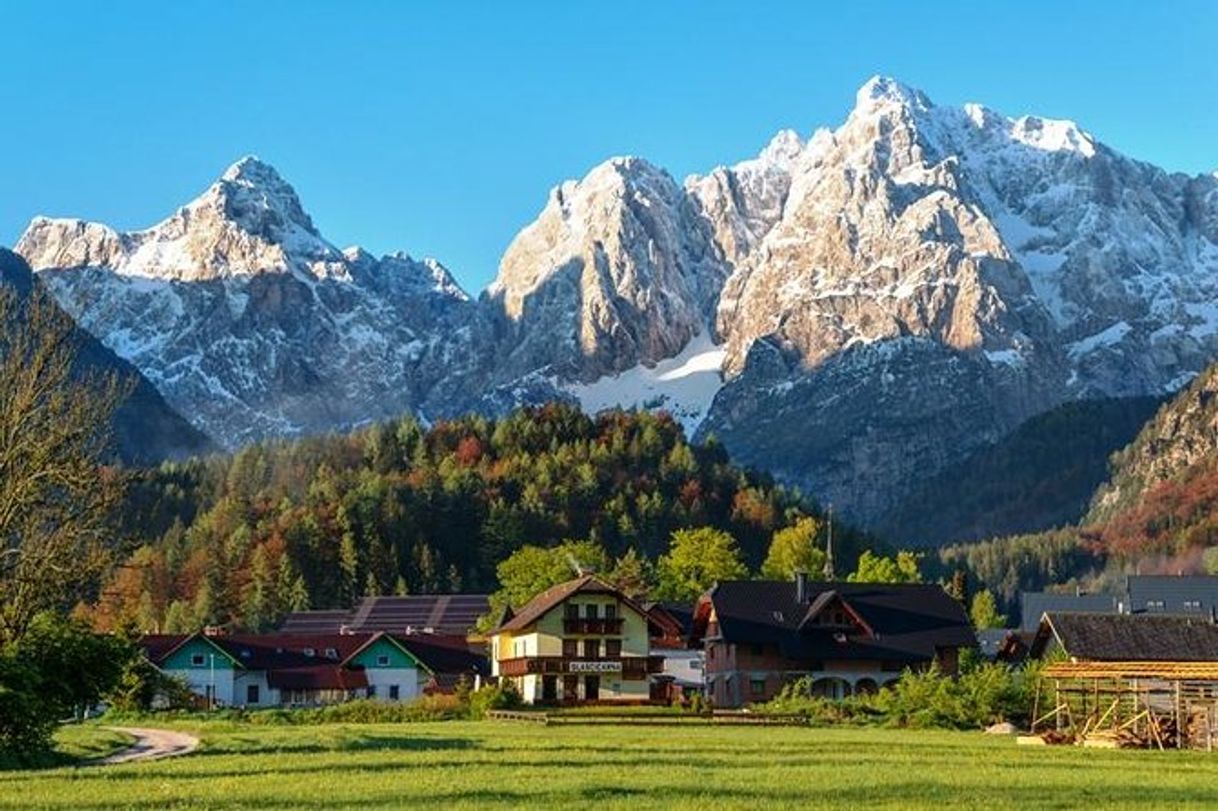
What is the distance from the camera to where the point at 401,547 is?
163750 mm

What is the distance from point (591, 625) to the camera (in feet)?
328

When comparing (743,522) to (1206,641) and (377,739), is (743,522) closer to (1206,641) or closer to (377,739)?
(1206,641)

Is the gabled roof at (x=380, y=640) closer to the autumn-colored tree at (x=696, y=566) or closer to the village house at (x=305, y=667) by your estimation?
the village house at (x=305, y=667)

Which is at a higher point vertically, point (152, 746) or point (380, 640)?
point (380, 640)

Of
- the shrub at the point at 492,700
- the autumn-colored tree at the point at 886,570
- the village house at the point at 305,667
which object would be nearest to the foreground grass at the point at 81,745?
the shrub at the point at 492,700

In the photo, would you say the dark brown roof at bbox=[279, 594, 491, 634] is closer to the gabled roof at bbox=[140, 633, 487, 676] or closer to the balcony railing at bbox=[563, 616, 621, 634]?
the gabled roof at bbox=[140, 633, 487, 676]

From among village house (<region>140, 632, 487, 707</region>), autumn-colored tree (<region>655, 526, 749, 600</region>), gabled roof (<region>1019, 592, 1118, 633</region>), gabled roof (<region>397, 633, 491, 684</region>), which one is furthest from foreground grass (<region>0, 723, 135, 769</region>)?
gabled roof (<region>1019, 592, 1118, 633</region>)

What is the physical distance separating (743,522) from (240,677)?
80078 mm

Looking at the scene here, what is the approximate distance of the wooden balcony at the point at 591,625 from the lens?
100 m

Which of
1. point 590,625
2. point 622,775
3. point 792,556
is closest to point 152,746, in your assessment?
point 622,775

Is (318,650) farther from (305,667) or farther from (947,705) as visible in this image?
(947,705)

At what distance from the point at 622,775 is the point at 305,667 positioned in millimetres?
81414

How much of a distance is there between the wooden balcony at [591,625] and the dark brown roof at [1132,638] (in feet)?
86.0

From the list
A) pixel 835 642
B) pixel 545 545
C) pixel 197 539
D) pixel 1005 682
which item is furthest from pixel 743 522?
pixel 1005 682
